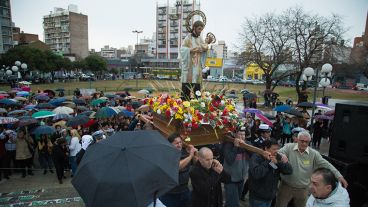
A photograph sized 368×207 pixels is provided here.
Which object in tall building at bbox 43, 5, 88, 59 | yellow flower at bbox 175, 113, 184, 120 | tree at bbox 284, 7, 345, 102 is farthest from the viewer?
tall building at bbox 43, 5, 88, 59

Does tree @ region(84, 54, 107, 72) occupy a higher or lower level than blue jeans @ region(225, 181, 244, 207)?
higher

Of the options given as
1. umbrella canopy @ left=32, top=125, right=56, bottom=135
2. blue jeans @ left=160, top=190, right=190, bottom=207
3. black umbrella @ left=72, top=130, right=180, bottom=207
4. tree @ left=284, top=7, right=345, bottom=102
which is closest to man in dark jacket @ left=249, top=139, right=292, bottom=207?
blue jeans @ left=160, top=190, right=190, bottom=207

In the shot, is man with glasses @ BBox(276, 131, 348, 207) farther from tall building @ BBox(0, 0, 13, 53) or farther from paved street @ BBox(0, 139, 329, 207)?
tall building @ BBox(0, 0, 13, 53)

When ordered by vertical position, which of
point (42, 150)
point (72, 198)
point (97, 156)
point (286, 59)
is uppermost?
point (286, 59)

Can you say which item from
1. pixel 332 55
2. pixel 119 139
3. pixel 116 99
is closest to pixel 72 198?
pixel 119 139

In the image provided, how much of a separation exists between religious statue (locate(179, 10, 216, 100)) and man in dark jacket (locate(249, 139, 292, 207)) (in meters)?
2.39

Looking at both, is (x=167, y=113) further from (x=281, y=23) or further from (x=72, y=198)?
(x=281, y=23)

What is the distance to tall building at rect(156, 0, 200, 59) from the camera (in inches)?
3334

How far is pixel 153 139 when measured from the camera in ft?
9.60

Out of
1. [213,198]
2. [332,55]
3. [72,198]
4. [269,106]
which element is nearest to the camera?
[213,198]

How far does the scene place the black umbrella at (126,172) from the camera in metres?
2.18

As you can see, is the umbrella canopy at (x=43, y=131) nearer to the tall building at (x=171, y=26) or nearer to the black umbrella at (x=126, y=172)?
the black umbrella at (x=126, y=172)

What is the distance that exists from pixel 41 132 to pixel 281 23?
75.3ft

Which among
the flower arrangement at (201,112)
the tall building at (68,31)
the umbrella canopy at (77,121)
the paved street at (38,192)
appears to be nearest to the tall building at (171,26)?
the tall building at (68,31)
